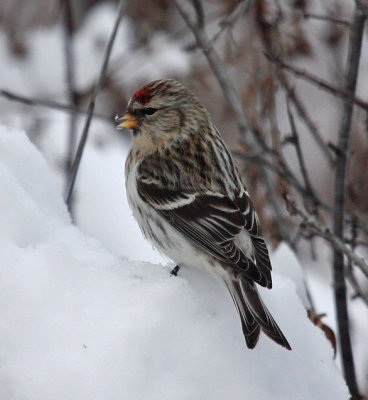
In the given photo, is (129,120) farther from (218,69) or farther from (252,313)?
(252,313)

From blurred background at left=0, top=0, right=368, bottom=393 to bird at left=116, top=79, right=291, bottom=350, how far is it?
179 millimetres

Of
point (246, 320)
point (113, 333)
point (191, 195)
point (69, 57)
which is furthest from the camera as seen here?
point (69, 57)

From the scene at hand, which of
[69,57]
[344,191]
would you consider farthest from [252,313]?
[69,57]

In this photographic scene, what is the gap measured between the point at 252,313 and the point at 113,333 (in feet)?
1.76

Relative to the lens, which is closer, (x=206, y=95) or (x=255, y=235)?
(x=255, y=235)

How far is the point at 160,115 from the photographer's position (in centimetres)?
341

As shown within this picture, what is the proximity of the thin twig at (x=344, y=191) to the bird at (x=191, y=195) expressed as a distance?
33 centimetres

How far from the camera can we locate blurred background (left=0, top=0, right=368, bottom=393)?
10.8 feet

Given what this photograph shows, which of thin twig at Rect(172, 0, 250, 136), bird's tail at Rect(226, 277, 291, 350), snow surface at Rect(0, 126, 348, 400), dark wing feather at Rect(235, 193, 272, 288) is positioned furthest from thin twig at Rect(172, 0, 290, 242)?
snow surface at Rect(0, 126, 348, 400)

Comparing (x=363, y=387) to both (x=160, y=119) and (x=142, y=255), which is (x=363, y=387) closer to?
(x=142, y=255)

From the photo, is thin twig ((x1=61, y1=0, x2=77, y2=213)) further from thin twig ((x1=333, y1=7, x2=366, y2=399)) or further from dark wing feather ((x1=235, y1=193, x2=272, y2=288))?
thin twig ((x1=333, y1=7, x2=366, y2=399))

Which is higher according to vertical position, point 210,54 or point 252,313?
point 210,54

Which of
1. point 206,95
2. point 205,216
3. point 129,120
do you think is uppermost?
point 206,95

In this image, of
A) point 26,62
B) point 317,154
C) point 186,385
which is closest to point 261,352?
point 186,385
